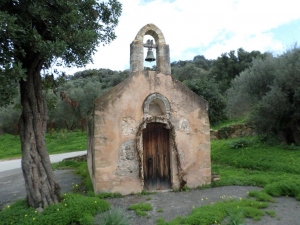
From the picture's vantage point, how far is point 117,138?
874 cm

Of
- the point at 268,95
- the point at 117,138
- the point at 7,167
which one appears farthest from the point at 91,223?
the point at 268,95

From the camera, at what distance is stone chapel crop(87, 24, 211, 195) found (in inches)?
338

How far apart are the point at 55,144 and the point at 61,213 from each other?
17.7m

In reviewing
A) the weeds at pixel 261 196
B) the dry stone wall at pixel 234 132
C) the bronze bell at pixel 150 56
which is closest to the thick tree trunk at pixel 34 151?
the bronze bell at pixel 150 56

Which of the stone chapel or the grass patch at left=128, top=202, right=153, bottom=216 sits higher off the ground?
the stone chapel

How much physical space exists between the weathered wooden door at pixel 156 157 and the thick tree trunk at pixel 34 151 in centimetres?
340

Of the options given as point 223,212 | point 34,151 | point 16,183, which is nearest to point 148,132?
point 223,212

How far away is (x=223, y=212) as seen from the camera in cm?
675

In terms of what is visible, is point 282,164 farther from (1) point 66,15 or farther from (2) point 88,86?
(2) point 88,86

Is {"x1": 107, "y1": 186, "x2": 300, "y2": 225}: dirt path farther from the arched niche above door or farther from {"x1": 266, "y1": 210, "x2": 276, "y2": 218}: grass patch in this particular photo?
the arched niche above door

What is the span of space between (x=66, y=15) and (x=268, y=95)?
12.1 meters

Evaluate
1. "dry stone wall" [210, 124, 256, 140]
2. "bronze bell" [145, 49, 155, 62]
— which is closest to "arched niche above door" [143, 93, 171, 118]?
"bronze bell" [145, 49, 155, 62]

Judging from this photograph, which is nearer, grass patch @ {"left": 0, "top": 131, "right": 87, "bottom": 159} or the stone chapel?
the stone chapel

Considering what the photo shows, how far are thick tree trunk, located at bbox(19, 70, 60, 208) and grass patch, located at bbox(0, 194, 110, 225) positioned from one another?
0.29 m
